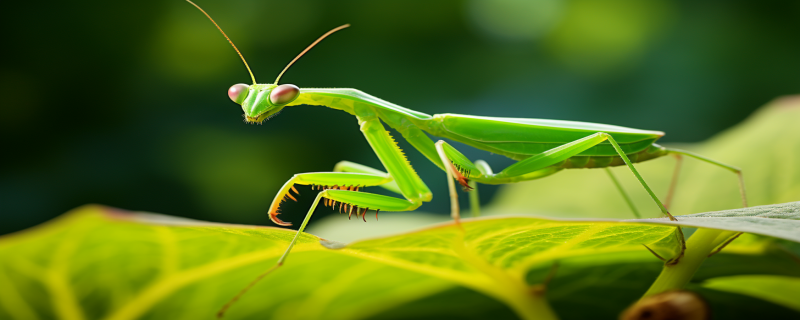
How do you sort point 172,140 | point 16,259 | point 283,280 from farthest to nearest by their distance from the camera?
point 172,140 < point 283,280 < point 16,259

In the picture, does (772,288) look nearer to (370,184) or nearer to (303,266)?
(303,266)

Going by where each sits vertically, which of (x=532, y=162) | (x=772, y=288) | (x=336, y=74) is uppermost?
(x=336, y=74)

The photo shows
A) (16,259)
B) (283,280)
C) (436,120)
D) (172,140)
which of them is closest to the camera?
(16,259)

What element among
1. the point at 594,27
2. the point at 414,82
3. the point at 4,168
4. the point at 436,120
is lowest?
the point at 4,168

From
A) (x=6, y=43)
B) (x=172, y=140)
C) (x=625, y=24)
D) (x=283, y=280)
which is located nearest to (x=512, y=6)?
(x=625, y=24)

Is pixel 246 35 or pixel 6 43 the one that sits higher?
pixel 246 35

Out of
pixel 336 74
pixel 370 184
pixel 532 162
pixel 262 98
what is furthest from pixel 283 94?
pixel 336 74

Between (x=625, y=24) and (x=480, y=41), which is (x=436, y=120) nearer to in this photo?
(x=480, y=41)
